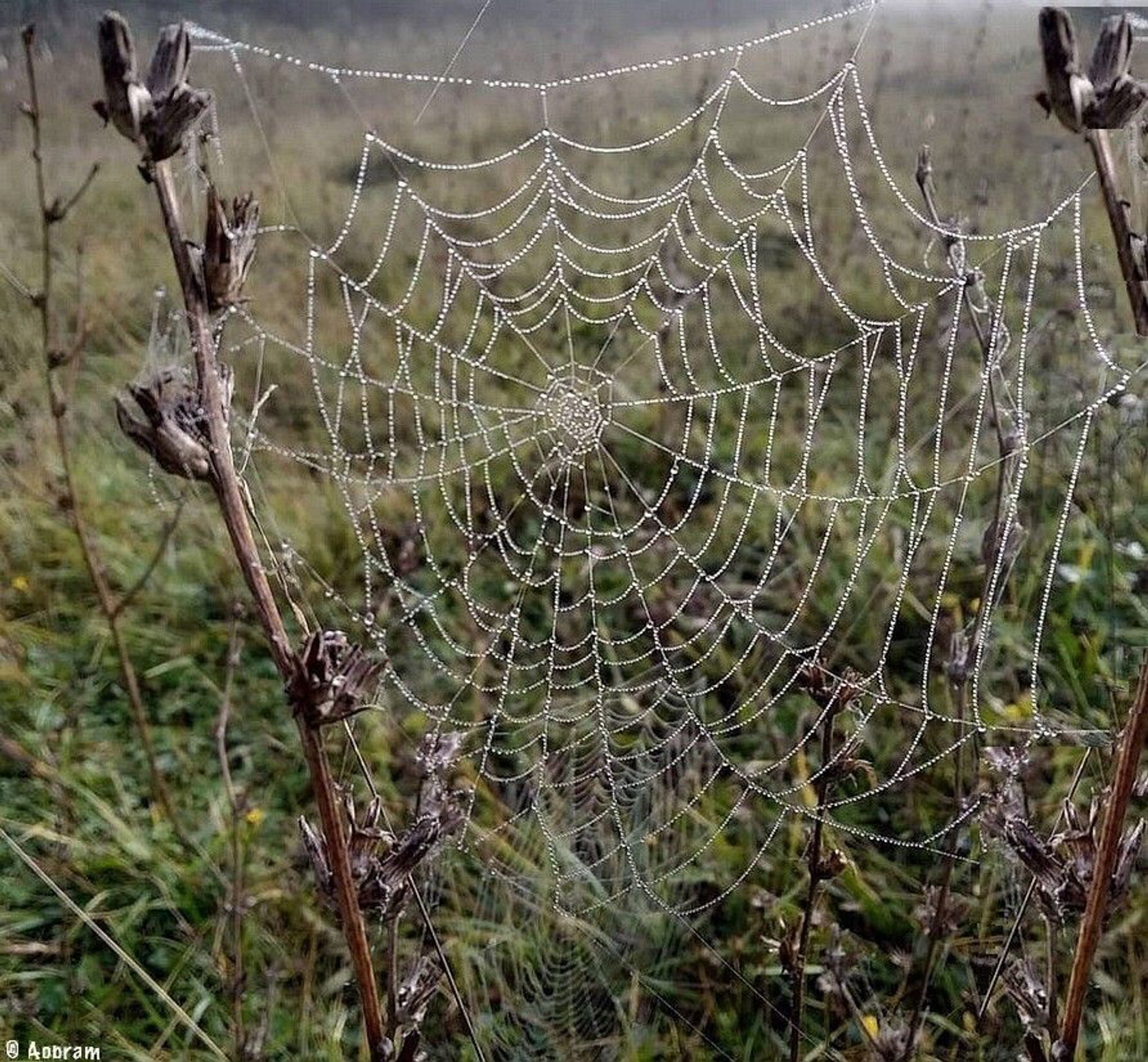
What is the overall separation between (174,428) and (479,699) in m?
1.35

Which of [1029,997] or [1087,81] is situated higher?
[1087,81]

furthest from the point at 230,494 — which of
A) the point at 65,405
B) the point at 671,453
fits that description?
the point at 671,453

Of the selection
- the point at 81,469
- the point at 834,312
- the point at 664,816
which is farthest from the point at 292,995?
the point at 834,312

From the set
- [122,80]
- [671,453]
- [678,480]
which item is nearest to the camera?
[122,80]

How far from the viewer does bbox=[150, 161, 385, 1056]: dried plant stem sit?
0.57 metres

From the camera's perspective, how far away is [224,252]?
1.88 ft

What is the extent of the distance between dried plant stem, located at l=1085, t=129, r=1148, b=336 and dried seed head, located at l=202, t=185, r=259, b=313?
42 centimetres

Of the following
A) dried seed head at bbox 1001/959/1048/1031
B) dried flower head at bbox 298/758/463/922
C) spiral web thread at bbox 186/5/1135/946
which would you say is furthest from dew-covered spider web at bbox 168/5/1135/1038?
dried flower head at bbox 298/758/463/922

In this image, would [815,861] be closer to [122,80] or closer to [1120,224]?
[1120,224]

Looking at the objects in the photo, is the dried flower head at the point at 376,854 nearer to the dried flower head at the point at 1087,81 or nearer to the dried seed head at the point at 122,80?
the dried seed head at the point at 122,80

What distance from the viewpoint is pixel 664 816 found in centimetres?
161

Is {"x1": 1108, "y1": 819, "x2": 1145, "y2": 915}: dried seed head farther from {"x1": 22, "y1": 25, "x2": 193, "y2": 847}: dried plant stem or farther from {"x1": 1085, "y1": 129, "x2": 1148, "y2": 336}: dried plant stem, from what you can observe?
{"x1": 22, "y1": 25, "x2": 193, "y2": 847}: dried plant stem

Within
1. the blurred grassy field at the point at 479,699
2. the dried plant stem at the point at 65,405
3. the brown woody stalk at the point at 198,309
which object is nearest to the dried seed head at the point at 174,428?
the brown woody stalk at the point at 198,309

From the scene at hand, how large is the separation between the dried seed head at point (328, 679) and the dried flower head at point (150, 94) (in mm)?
255
